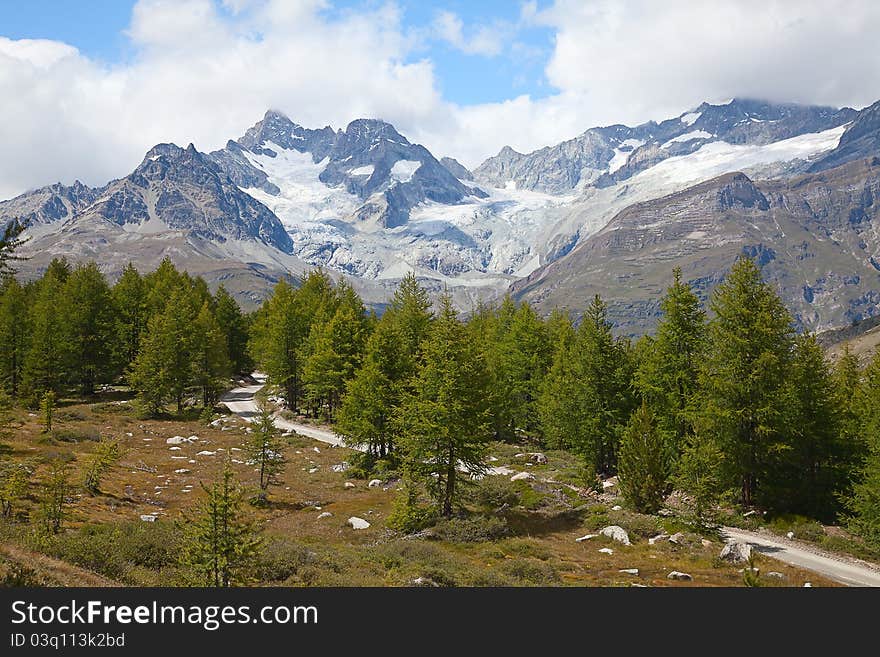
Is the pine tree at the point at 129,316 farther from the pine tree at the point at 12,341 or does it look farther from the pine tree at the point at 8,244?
the pine tree at the point at 8,244

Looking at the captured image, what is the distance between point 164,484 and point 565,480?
2580 cm

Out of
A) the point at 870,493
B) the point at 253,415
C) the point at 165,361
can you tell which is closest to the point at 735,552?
the point at 870,493

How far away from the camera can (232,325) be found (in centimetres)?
8081

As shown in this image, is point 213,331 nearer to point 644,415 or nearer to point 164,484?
point 164,484

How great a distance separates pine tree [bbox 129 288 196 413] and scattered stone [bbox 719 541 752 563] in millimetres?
46817

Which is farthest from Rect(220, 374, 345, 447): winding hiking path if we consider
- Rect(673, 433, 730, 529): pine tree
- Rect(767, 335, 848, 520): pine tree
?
Rect(767, 335, 848, 520): pine tree

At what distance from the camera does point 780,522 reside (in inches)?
1133

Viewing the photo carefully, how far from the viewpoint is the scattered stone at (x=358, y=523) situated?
87.9 ft

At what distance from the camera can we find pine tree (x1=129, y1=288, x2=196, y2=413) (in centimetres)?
5109

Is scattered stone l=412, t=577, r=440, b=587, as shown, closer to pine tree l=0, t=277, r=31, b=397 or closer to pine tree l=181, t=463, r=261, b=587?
pine tree l=181, t=463, r=261, b=587

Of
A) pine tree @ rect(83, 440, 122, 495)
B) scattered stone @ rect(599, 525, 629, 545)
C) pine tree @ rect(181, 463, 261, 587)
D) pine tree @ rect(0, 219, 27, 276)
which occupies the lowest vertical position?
scattered stone @ rect(599, 525, 629, 545)

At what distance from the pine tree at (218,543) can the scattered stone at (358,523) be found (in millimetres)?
12560

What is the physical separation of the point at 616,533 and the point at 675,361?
14.7 meters

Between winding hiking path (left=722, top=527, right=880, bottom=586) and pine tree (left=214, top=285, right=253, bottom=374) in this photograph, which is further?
pine tree (left=214, top=285, right=253, bottom=374)
